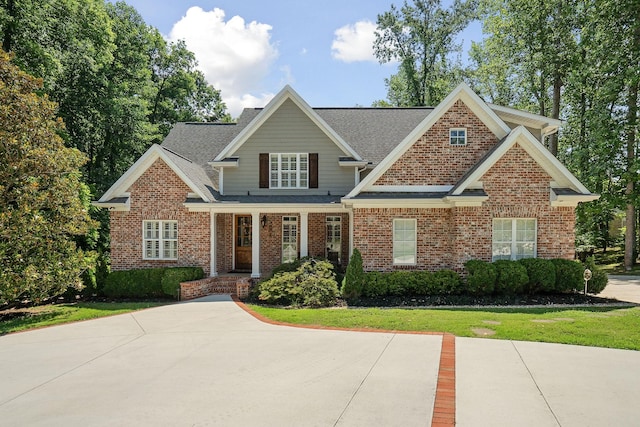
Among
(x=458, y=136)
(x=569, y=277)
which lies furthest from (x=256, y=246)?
(x=569, y=277)

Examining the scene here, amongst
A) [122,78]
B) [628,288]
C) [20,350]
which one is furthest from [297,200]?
[122,78]

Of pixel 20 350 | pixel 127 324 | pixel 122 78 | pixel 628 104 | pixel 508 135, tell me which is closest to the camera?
pixel 20 350

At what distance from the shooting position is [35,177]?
12.1 meters

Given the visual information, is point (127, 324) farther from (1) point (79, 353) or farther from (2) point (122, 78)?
(2) point (122, 78)

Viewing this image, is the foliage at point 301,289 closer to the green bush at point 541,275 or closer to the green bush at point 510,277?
the green bush at point 510,277

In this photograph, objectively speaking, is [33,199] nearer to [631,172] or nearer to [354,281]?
[354,281]

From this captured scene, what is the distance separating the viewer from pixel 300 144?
53.9 feet

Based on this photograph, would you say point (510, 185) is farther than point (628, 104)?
No

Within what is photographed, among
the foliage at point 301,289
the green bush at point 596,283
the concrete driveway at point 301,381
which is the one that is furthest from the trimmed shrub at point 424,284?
the green bush at point 596,283

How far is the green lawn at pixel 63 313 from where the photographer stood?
34.6 ft

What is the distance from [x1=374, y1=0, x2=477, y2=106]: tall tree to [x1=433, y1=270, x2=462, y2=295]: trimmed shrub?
23.8 meters

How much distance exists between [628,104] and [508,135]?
1561cm

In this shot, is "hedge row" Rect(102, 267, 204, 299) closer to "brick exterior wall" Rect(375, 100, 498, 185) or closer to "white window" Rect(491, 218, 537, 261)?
"brick exterior wall" Rect(375, 100, 498, 185)

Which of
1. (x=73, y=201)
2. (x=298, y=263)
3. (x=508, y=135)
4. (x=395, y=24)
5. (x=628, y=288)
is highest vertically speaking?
(x=395, y=24)
